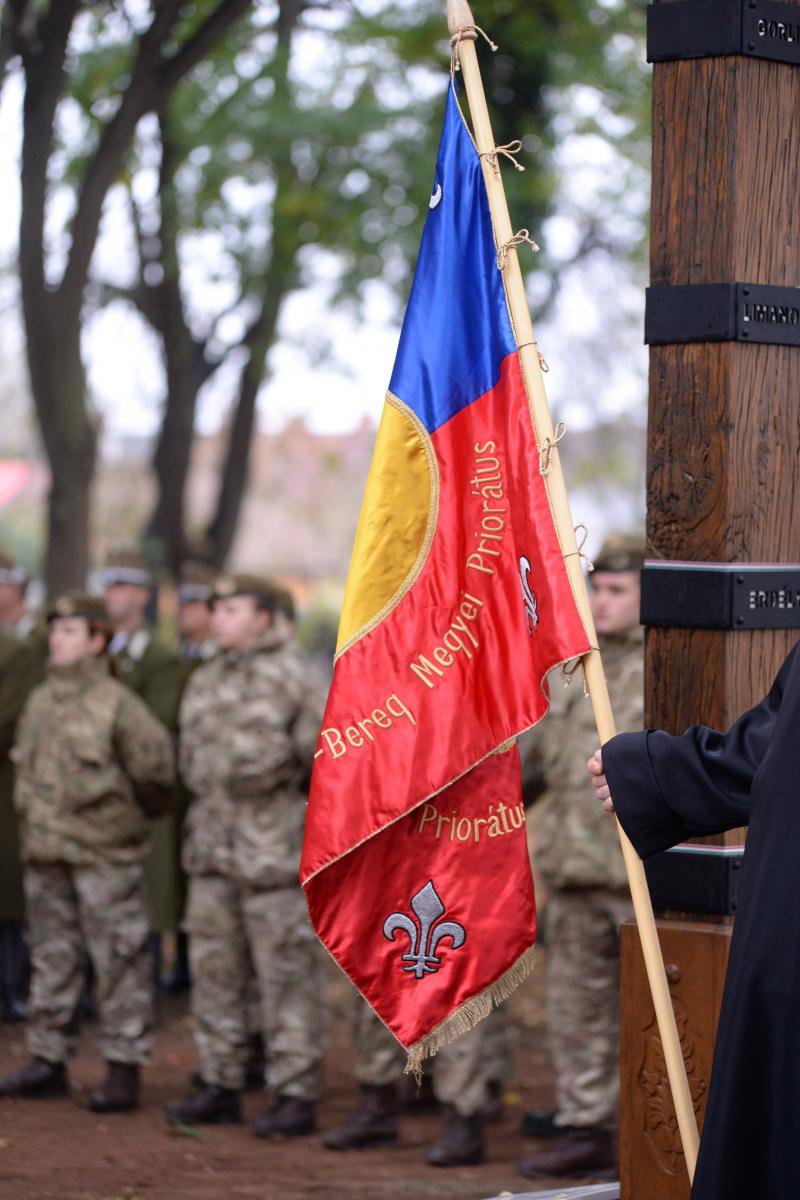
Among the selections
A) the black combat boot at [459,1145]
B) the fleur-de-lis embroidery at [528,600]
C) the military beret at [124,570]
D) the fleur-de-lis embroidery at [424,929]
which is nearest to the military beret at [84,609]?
the military beret at [124,570]

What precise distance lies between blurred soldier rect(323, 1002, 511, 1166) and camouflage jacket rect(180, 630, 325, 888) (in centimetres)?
77

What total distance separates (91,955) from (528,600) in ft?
12.3

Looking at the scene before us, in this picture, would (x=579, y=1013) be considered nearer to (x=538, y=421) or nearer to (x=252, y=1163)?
(x=252, y=1163)

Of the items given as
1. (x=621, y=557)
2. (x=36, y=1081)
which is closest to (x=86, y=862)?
(x=36, y=1081)

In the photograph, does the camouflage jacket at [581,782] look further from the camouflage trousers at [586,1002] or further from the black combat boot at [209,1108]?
the black combat boot at [209,1108]

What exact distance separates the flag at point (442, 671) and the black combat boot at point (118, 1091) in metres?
3.20

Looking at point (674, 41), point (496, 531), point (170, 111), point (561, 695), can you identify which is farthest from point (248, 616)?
point (170, 111)

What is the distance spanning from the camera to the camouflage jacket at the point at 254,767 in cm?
729

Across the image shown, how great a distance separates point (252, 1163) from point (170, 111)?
10856 millimetres

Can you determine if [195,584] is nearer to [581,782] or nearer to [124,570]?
[124,570]

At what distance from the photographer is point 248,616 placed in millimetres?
7547

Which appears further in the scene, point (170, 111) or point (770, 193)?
point (170, 111)

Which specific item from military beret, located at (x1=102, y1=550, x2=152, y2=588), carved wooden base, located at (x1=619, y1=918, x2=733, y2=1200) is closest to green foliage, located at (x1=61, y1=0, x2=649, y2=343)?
military beret, located at (x1=102, y1=550, x2=152, y2=588)

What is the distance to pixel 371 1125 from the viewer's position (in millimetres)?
7066
